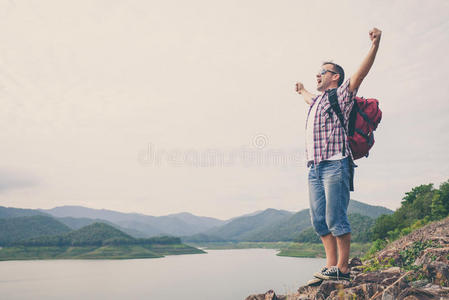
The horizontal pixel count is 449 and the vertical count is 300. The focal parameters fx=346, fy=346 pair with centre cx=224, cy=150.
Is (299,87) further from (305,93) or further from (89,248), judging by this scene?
(89,248)

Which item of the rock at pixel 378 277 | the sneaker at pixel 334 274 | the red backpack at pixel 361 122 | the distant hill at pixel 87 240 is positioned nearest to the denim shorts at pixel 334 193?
the red backpack at pixel 361 122

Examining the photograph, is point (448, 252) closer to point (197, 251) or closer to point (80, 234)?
point (197, 251)

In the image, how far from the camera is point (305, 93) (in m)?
5.11

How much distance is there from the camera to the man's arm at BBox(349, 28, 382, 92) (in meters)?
3.68

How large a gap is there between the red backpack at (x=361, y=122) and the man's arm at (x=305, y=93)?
0.75 meters

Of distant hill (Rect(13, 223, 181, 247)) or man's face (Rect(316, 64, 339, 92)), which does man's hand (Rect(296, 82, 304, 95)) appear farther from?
distant hill (Rect(13, 223, 181, 247))

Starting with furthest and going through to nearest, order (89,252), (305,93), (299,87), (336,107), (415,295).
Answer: (89,252), (299,87), (305,93), (336,107), (415,295)

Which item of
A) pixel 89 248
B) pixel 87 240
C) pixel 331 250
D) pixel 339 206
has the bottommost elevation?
pixel 89 248

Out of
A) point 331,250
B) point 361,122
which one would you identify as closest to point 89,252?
point 331,250

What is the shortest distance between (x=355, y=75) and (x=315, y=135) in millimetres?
845

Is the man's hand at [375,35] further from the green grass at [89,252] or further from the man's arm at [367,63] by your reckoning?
the green grass at [89,252]

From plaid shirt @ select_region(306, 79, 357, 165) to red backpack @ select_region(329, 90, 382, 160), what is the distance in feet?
0.19

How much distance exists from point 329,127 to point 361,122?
1.19ft

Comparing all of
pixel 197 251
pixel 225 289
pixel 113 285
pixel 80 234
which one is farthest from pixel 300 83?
pixel 80 234
